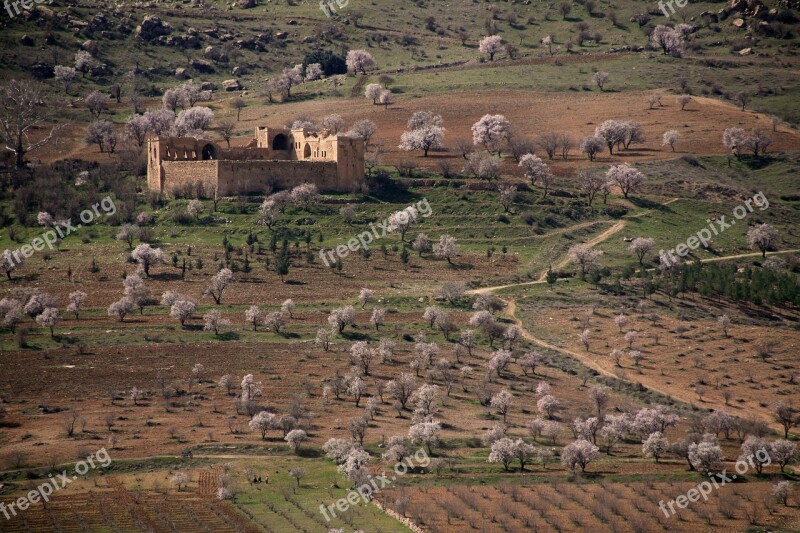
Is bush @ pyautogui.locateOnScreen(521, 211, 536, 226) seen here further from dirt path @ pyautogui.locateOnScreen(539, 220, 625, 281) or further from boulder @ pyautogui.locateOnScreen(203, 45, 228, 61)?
boulder @ pyautogui.locateOnScreen(203, 45, 228, 61)

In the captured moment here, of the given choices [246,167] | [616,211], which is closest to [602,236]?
[616,211]

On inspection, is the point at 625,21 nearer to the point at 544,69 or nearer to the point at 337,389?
the point at 544,69

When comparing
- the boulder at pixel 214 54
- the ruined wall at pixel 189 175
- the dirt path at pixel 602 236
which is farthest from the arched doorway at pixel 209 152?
the boulder at pixel 214 54

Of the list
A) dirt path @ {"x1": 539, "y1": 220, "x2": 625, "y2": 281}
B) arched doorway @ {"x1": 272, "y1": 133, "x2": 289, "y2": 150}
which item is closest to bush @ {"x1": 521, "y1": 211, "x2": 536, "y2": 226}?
dirt path @ {"x1": 539, "y1": 220, "x2": 625, "y2": 281}

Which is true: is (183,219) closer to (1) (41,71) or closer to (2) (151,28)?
(1) (41,71)

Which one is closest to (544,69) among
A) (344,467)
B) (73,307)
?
(73,307)

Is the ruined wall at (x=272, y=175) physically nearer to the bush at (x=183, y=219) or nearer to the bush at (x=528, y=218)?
the bush at (x=183, y=219)

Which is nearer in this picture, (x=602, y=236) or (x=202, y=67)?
(x=602, y=236)
